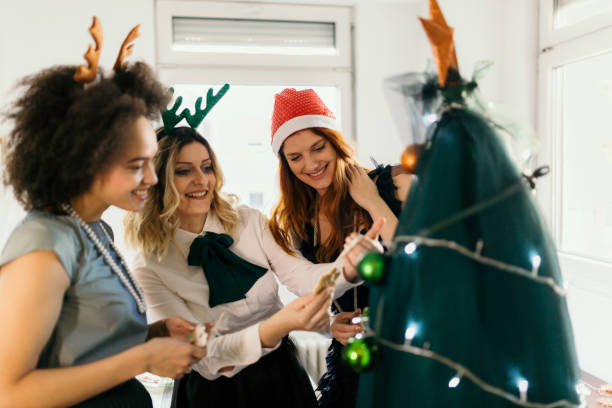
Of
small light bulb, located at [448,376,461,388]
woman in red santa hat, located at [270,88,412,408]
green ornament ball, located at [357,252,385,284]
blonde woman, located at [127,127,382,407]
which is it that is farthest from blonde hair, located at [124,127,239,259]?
small light bulb, located at [448,376,461,388]

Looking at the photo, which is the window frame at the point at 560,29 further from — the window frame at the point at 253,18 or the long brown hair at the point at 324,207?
the long brown hair at the point at 324,207

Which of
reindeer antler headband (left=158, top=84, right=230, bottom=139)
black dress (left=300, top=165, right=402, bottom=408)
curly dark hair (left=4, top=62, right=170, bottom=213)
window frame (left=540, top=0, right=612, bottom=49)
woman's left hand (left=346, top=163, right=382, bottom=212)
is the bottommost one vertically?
black dress (left=300, top=165, right=402, bottom=408)

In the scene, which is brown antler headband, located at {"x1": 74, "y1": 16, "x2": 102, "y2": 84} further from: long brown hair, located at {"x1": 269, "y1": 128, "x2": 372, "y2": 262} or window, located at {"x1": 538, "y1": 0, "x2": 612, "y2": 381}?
window, located at {"x1": 538, "y1": 0, "x2": 612, "y2": 381}

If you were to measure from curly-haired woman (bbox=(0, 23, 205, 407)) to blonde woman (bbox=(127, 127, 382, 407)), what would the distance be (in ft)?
1.11

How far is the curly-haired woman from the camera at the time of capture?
80 cm

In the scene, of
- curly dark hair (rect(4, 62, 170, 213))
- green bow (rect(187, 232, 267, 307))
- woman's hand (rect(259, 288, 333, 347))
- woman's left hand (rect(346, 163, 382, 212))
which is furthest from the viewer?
woman's left hand (rect(346, 163, 382, 212))

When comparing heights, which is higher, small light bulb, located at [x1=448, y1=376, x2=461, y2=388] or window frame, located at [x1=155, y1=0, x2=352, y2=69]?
window frame, located at [x1=155, y1=0, x2=352, y2=69]

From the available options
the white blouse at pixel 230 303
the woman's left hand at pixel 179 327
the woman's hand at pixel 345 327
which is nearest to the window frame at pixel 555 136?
the woman's hand at pixel 345 327

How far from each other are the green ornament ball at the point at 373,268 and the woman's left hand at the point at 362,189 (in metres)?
0.73

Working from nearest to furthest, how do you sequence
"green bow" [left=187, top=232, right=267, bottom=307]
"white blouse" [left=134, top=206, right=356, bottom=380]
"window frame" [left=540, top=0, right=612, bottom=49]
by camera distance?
"white blouse" [left=134, top=206, right=356, bottom=380]
"green bow" [left=187, top=232, right=267, bottom=307]
"window frame" [left=540, top=0, right=612, bottom=49]

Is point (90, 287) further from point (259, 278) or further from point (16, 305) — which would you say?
point (259, 278)

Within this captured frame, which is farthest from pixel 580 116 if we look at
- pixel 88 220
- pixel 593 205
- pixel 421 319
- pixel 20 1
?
pixel 20 1

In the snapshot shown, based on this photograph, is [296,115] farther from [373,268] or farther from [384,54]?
[384,54]

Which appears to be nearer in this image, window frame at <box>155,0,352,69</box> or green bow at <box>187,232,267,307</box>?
green bow at <box>187,232,267,307</box>
